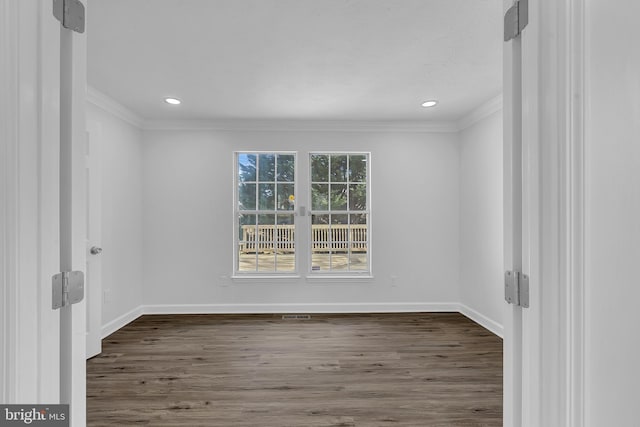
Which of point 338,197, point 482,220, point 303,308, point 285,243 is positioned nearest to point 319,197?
point 338,197

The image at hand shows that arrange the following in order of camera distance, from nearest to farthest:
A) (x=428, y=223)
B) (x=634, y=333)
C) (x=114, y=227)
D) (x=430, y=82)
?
(x=634, y=333) → (x=430, y=82) → (x=114, y=227) → (x=428, y=223)

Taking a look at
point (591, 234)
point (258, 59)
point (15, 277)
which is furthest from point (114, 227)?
point (591, 234)

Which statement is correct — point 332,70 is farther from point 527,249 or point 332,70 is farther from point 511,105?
point 527,249

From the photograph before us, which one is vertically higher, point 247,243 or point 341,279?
point 247,243

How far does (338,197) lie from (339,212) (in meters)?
0.21

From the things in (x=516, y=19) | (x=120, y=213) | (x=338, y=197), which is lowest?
(x=120, y=213)

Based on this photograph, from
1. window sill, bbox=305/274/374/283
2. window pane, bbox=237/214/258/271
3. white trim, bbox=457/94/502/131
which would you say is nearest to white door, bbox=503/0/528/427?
white trim, bbox=457/94/502/131

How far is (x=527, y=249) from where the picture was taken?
938 millimetres

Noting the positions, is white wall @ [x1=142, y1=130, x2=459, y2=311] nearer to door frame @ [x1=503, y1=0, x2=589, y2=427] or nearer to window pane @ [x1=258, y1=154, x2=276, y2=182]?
window pane @ [x1=258, y1=154, x2=276, y2=182]

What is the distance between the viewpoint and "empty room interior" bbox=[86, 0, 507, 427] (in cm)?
228

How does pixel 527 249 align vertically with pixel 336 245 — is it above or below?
above

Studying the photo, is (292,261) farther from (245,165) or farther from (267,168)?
(245,165)

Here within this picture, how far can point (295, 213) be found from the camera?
465 centimetres

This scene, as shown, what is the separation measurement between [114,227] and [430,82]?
142 inches
